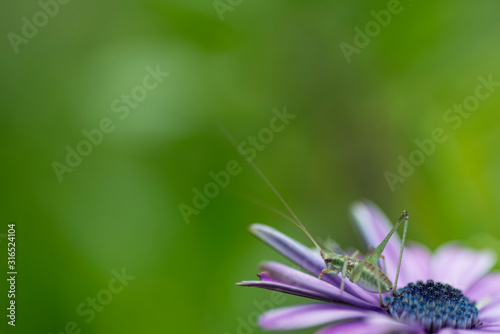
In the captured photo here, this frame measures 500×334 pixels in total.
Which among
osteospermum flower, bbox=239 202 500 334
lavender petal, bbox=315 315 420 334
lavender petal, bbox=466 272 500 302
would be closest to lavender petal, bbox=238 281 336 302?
osteospermum flower, bbox=239 202 500 334

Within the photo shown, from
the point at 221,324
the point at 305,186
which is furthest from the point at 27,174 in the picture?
the point at 305,186

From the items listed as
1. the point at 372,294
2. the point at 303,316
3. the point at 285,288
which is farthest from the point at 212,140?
the point at 303,316

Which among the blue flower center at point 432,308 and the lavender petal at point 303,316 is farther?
the blue flower center at point 432,308

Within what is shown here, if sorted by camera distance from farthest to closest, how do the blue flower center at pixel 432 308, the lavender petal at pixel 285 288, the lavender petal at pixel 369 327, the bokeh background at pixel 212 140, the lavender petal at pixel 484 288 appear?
the bokeh background at pixel 212 140, the lavender petal at pixel 484 288, the blue flower center at pixel 432 308, the lavender petal at pixel 285 288, the lavender petal at pixel 369 327

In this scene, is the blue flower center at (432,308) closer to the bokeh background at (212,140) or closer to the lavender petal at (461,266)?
the lavender petal at (461,266)

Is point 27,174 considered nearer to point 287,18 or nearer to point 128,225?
point 128,225

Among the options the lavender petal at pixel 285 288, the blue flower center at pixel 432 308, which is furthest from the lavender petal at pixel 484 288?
the lavender petal at pixel 285 288
